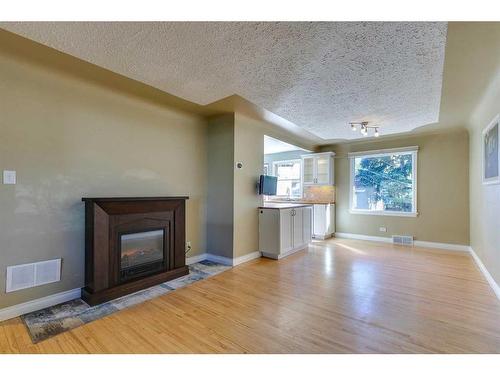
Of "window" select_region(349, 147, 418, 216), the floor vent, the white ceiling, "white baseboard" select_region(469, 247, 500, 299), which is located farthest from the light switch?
the floor vent

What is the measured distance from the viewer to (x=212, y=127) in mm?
4273

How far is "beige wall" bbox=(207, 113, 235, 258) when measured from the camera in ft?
13.2

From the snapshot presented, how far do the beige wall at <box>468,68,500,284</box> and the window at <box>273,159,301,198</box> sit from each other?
3.77 m

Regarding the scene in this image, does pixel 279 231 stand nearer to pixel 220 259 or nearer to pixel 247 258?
pixel 247 258

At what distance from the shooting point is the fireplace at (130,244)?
2.66 metres

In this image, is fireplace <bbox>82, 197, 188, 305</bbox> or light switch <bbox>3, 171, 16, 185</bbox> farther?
fireplace <bbox>82, 197, 188, 305</bbox>

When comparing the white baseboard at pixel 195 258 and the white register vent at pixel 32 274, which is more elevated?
the white register vent at pixel 32 274

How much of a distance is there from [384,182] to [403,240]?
1381 mm

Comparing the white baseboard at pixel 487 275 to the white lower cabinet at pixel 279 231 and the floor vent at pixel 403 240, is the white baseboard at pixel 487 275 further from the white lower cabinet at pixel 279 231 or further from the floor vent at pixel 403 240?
the white lower cabinet at pixel 279 231

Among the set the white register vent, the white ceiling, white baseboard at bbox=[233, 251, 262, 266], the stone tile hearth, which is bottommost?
the stone tile hearth

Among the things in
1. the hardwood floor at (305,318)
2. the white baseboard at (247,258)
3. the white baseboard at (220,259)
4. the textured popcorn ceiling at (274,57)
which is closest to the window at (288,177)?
the white baseboard at (247,258)

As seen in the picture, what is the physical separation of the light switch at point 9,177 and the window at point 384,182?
20.5ft

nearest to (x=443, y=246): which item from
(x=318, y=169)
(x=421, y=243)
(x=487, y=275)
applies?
(x=421, y=243)

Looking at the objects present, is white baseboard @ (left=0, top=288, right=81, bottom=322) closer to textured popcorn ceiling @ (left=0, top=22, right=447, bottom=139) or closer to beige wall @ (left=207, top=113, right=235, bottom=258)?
beige wall @ (left=207, top=113, right=235, bottom=258)
